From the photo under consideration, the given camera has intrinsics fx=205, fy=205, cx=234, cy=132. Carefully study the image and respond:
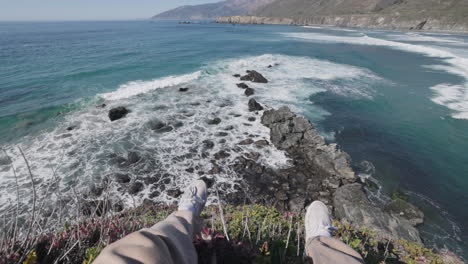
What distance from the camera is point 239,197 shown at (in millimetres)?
9945

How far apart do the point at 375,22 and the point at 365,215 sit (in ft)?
476

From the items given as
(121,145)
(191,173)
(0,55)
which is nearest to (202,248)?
(191,173)

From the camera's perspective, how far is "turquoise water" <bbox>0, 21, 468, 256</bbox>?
10734 mm

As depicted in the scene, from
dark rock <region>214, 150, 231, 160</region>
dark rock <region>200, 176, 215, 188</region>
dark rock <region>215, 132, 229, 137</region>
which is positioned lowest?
dark rock <region>200, 176, 215, 188</region>

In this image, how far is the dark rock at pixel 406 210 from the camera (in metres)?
8.52

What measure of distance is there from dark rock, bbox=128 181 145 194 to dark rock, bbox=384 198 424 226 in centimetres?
1144

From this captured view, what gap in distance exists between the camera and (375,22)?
115 m

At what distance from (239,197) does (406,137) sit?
12757mm

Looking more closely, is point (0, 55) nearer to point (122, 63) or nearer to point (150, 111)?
point (122, 63)

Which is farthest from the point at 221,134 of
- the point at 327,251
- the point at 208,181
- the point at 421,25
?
the point at 421,25

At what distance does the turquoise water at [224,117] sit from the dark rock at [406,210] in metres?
0.43

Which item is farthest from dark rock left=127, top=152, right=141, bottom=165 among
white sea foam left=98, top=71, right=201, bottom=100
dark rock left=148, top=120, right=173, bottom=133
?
white sea foam left=98, top=71, right=201, bottom=100

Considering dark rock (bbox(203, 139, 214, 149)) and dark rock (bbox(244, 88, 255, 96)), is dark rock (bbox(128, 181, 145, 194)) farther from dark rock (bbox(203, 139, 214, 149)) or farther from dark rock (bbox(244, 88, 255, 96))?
dark rock (bbox(244, 88, 255, 96))

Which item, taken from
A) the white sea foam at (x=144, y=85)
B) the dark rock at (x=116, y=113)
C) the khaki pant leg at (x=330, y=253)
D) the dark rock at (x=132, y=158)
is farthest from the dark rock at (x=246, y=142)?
the white sea foam at (x=144, y=85)
